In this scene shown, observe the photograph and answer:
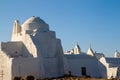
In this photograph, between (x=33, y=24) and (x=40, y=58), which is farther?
(x=33, y=24)

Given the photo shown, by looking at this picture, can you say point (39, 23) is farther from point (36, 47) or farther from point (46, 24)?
point (36, 47)

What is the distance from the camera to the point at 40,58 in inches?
1446

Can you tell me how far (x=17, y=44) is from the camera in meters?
39.8

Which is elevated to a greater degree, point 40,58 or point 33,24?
point 33,24

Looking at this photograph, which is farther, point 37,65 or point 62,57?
point 62,57

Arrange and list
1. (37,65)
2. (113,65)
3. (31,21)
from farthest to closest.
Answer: (113,65) < (31,21) < (37,65)

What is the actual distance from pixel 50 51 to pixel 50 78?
174 inches

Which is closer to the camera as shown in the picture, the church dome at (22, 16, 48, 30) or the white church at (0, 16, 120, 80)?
the white church at (0, 16, 120, 80)

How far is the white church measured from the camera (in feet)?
117

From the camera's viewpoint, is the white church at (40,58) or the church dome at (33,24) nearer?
the white church at (40,58)

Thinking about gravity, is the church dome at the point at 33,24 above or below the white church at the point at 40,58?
above

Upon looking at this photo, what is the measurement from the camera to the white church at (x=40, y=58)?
3566cm

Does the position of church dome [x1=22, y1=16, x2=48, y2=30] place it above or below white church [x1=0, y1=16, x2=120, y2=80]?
above

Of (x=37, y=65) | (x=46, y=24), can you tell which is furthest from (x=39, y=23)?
(x=37, y=65)
